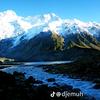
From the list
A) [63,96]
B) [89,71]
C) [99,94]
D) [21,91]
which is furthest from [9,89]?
[89,71]

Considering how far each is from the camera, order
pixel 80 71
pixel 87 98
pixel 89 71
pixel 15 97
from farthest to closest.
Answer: pixel 80 71
pixel 89 71
pixel 87 98
pixel 15 97

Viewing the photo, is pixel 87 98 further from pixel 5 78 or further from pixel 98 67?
pixel 98 67

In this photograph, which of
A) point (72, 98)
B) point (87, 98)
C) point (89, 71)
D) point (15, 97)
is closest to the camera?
point (15, 97)

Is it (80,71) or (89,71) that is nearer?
(89,71)

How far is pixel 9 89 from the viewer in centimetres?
4628

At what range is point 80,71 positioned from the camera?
115m

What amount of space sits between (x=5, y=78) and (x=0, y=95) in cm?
1541

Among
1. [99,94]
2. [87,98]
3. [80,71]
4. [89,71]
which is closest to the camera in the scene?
[87,98]

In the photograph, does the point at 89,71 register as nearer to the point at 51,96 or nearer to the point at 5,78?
the point at 5,78

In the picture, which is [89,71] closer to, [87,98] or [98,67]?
[98,67]

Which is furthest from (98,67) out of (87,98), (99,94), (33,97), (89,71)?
(33,97)

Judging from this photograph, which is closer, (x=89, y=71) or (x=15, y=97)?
(x=15, y=97)

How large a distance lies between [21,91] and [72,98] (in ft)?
23.8

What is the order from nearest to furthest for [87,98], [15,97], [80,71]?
[15,97], [87,98], [80,71]
